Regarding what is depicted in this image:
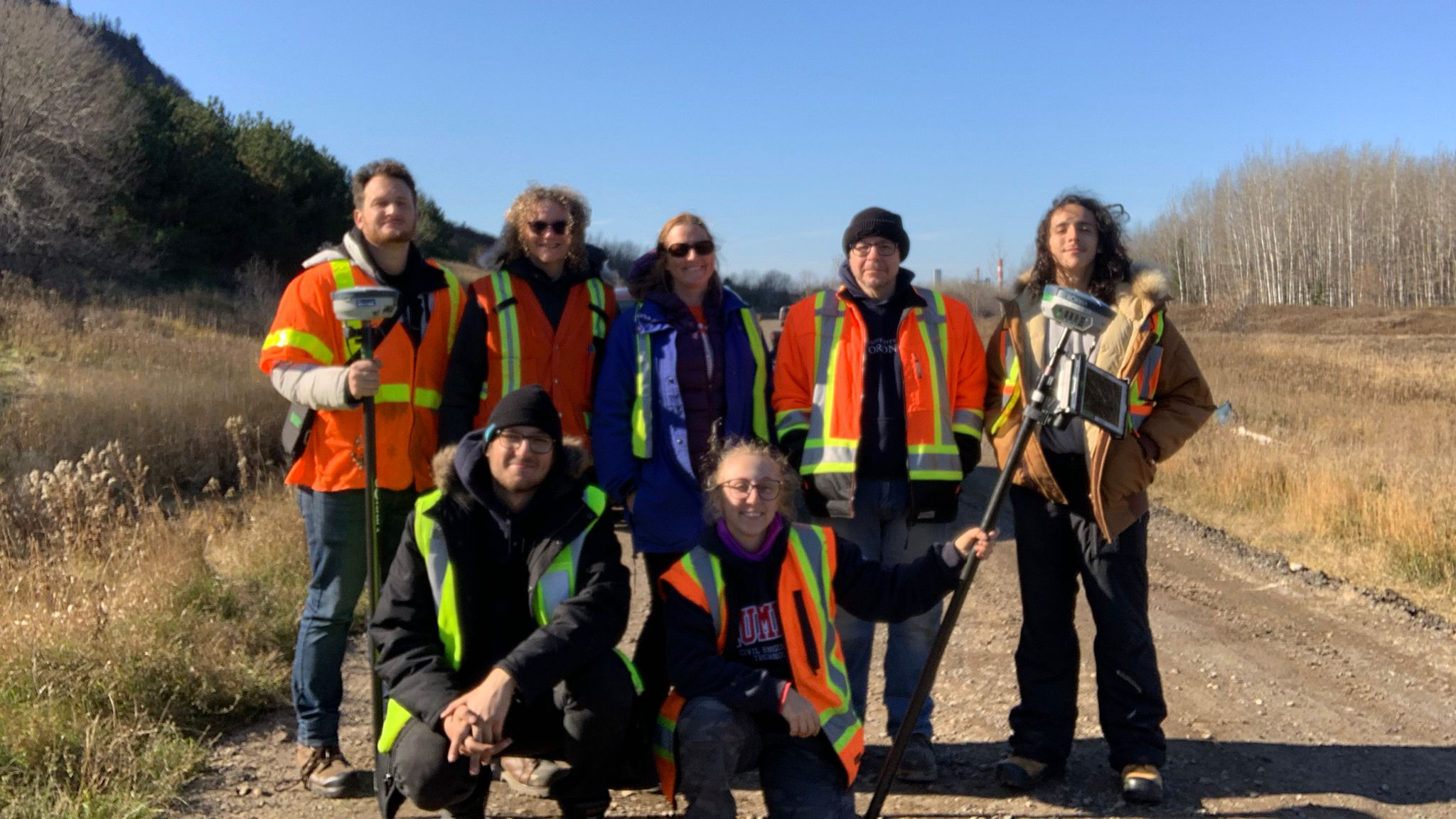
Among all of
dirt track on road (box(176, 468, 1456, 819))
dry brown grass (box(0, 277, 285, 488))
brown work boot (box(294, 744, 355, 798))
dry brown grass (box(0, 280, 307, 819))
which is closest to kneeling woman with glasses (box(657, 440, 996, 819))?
dirt track on road (box(176, 468, 1456, 819))

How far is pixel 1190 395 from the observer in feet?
13.7

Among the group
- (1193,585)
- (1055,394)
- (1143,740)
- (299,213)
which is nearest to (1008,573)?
(1193,585)

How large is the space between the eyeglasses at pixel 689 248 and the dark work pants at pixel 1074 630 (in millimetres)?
1449

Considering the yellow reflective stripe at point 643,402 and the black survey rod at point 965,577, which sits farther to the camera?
the yellow reflective stripe at point 643,402

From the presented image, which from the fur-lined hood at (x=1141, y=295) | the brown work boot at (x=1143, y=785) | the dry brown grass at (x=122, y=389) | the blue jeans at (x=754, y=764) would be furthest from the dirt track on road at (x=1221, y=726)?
the dry brown grass at (x=122, y=389)

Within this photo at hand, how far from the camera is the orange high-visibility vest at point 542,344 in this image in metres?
4.23

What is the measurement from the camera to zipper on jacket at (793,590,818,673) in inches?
142

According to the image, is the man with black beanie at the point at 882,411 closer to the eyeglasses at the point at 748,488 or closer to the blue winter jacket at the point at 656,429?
the blue winter jacket at the point at 656,429

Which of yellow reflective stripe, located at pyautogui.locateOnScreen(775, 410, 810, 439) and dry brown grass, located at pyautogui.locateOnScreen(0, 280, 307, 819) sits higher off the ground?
yellow reflective stripe, located at pyautogui.locateOnScreen(775, 410, 810, 439)

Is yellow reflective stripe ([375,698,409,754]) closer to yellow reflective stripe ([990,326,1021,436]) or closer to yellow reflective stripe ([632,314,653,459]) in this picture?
yellow reflective stripe ([632,314,653,459])

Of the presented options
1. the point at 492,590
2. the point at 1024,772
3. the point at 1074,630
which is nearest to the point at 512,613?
the point at 492,590

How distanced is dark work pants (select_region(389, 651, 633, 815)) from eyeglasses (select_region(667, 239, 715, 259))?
1.48m

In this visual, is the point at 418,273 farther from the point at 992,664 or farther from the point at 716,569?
the point at 992,664

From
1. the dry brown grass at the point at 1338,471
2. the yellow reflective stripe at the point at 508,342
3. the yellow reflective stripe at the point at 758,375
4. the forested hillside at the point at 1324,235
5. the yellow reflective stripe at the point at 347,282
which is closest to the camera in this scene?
the yellow reflective stripe at the point at 347,282
